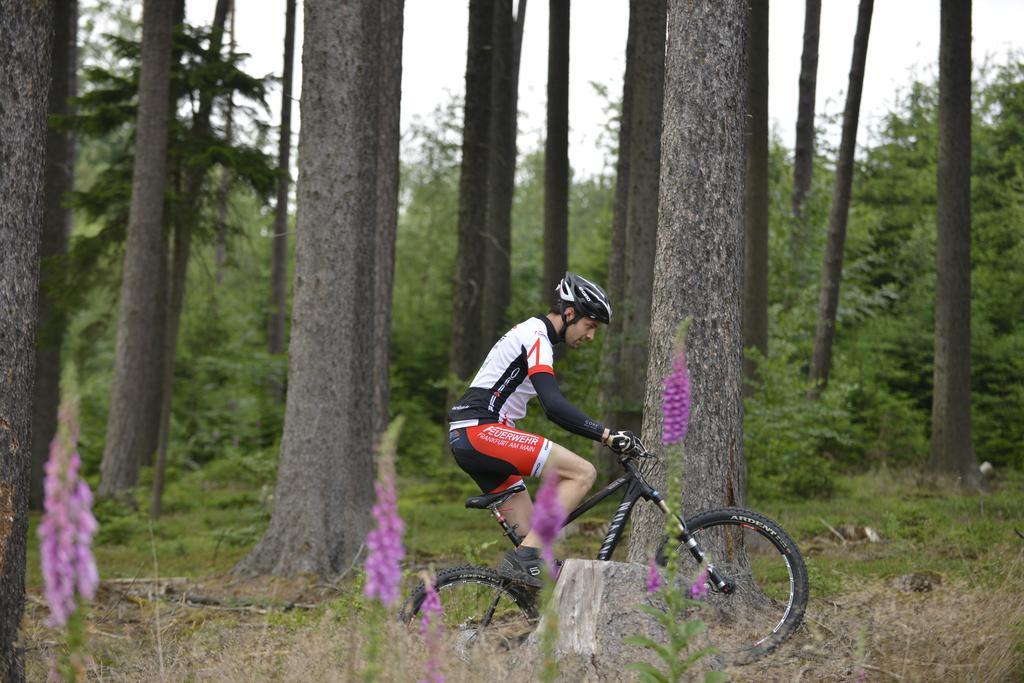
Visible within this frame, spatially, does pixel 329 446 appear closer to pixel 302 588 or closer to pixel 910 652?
pixel 302 588

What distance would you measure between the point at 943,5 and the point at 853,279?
1389cm

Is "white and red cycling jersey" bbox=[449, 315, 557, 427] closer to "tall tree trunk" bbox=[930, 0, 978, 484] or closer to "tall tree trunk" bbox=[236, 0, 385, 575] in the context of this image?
"tall tree trunk" bbox=[236, 0, 385, 575]

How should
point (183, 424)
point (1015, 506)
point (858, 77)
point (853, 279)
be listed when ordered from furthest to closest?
1. point (853, 279)
2. point (183, 424)
3. point (858, 77)
4. point (1015, 506)

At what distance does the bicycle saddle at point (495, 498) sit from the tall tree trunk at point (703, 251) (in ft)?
3.89

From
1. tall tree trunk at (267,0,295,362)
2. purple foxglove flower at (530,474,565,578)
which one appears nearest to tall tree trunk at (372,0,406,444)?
tall tree trunk at (267,0,295,362)

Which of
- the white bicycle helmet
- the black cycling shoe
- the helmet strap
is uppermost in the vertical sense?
the white bicycle helmet

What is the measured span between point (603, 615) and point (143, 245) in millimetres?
11975

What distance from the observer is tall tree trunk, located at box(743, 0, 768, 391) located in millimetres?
13703

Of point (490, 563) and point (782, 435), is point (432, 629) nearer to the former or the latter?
point (490, 563)

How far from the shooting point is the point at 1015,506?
12125mm

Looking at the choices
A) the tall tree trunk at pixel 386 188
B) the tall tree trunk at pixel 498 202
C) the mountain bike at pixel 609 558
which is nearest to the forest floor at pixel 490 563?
the mountain bike at pixel 609 558

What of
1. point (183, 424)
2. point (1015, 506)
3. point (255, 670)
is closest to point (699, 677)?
point (255, 670)

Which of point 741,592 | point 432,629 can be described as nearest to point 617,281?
point 741,592

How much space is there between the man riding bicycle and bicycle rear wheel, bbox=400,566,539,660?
0.38 ft
